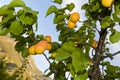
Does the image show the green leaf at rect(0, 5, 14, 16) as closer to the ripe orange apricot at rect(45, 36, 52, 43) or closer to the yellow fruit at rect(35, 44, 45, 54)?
the yellow fruit at rect(35, 44, 45, 54)

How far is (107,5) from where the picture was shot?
13.5ft

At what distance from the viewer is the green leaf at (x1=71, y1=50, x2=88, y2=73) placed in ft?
12.7

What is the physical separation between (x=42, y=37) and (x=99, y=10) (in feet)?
4.16

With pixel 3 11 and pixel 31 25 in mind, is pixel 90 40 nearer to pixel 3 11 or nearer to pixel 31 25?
pixel 31 25

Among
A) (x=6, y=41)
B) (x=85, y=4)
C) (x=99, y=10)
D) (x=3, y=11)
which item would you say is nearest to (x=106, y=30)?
(x=99, y=10)

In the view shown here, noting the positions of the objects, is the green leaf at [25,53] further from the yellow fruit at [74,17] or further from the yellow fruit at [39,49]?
the yellow fruit at [74,17]

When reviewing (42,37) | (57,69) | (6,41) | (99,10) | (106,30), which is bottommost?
(6,41)

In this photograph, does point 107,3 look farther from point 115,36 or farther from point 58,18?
point 58,18

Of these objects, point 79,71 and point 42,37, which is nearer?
point 79,71

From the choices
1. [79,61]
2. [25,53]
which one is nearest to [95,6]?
[79,61]

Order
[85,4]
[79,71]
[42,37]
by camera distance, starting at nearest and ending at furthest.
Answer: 1. [79,71]
2. [85,4]
3. [42,37]

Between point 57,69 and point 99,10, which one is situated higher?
point 99,10

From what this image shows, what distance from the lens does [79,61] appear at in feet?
12.8

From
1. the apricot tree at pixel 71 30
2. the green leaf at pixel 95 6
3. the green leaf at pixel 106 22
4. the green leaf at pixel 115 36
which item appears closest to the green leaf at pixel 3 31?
the apricot tree at pixel 71 30
